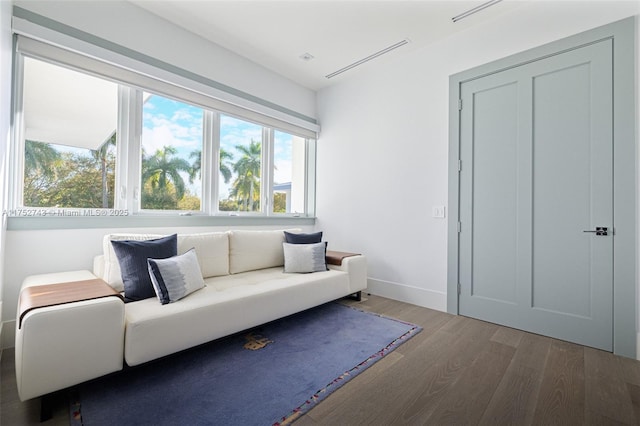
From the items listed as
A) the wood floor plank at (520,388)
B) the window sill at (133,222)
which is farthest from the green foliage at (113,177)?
the wood floor plank at (520,388)

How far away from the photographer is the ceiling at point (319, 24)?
8.66 feet

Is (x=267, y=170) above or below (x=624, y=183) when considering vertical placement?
above

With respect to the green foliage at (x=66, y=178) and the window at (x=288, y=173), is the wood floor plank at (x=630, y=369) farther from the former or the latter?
the green foliage at (x=66, y=178)

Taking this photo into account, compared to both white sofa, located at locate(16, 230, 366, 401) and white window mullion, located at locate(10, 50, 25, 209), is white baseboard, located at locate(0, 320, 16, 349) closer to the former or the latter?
white sofa, located at locate(16, 230, 366, 401)

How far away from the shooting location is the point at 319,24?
291 cm

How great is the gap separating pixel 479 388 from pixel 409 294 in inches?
66.2

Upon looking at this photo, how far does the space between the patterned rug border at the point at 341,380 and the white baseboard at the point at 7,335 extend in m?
2.12

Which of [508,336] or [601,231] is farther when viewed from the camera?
[508,336]

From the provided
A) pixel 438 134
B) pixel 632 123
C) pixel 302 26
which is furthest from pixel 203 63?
pixel 632 123

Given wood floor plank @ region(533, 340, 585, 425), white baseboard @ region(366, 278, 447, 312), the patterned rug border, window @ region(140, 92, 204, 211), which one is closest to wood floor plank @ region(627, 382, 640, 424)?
wood floor plank @ region(533, 340, 585, 425)

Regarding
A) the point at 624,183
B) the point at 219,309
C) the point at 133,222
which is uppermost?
the point at 624,183

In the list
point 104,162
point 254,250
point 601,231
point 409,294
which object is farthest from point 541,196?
point 104,162

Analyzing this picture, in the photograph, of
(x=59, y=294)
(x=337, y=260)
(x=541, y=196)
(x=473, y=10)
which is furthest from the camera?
(x=337, y=260)

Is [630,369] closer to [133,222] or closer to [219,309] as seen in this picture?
[219,309]
